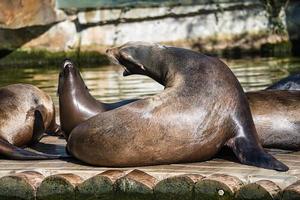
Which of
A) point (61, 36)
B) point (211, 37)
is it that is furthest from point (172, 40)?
point (61, 36)

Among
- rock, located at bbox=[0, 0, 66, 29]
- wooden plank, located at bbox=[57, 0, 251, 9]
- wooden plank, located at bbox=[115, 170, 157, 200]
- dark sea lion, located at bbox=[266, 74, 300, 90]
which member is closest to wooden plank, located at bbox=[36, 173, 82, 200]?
wooden plank, located at bbox=[115, 170, 157, 200]

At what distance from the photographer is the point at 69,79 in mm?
7281

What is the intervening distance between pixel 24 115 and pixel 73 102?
0.87 metres

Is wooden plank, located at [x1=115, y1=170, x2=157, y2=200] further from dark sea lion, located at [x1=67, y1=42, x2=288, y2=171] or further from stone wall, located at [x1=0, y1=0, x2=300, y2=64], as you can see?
stone wall, located at [x1=0, y1=0, x2=300, y2=64]

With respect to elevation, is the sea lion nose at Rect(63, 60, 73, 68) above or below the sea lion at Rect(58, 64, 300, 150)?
above

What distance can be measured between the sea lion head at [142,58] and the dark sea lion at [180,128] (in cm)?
36

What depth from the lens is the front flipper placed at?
5.85 meters

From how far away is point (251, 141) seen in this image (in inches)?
242

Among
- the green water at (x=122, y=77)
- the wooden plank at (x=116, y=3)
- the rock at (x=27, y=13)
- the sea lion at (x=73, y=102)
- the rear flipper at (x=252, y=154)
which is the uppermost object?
the wooden plank at (x=116, y=3)

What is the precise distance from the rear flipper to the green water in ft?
19.0

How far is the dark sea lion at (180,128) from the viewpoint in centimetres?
613

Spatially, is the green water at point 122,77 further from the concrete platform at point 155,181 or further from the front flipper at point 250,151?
the front flipper at point 250,151

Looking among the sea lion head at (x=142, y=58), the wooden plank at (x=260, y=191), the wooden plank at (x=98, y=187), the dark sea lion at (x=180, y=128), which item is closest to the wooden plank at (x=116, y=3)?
the sea lion head at (x=142, y=58)

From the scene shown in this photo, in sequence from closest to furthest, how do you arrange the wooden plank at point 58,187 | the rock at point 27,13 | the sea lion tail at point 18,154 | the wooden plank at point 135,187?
1. the wooden plank at point 135,187
2. the wooden plank at point 58,187
3. the sea lion tail at point 18,154
4. the rock at point 27,13
